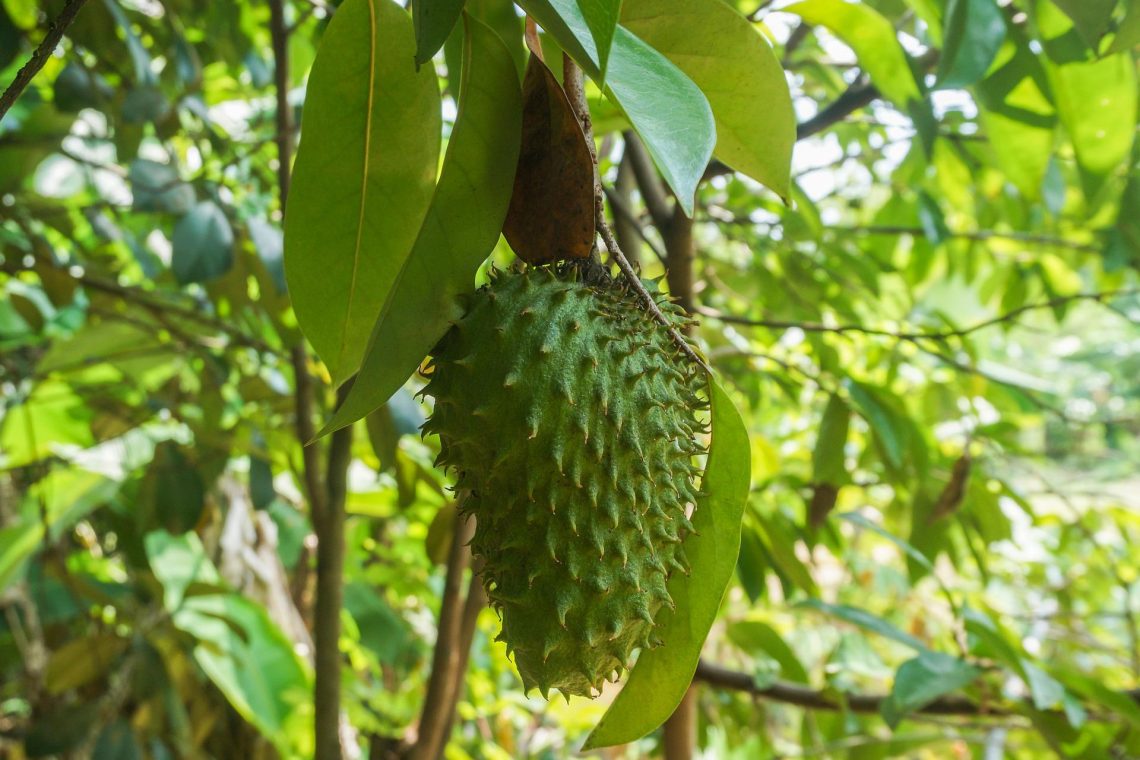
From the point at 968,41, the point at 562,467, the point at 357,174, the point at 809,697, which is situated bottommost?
the point at 809,697

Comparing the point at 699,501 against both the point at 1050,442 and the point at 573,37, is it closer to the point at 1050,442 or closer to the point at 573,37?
the point at 573,37

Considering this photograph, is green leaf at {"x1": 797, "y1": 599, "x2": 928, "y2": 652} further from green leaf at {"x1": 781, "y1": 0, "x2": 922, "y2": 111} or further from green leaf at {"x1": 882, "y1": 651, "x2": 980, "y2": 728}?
green leaf at {"x1": 781, "y1": 0, "x2": 922, "y2": 111}

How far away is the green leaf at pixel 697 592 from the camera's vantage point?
68 cm

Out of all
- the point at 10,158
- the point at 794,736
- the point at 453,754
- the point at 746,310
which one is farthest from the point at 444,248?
the point at 794,736

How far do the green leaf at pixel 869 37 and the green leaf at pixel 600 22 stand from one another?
2.02 feet

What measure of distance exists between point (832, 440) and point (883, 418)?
3.3 inches

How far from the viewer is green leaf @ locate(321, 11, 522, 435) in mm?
648

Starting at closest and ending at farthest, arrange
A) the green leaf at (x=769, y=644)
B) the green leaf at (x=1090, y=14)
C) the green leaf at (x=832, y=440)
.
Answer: the green leaf at (x=1090, y=14)
the green leaf at (x=832, y=440)
the green leaf at (x=769, y=644)

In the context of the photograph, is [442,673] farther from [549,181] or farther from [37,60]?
[37,60]

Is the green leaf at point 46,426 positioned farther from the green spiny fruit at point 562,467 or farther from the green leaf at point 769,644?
the green spiny fruit at point 562,467

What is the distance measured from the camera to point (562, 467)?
0.67m

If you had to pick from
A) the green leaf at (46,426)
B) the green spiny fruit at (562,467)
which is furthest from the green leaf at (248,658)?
the green spiny fruit at (562,467)

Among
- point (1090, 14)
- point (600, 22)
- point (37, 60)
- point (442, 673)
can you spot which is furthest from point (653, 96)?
point (442, 673)

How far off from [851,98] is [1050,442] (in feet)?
28.8
